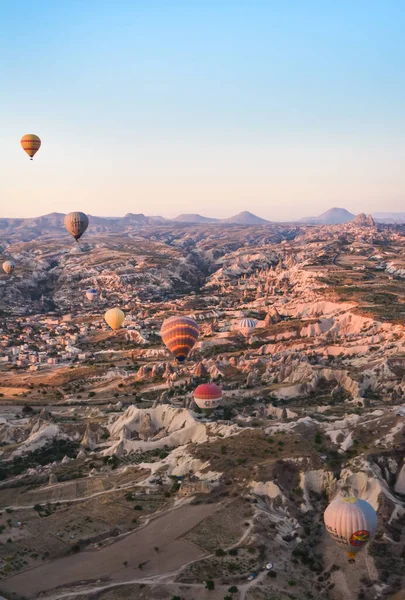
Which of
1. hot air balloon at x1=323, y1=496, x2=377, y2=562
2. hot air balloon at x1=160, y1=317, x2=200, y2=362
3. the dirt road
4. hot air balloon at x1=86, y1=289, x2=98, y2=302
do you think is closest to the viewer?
hot air balloon at x1=323, y1=496, x2=377, y2=562

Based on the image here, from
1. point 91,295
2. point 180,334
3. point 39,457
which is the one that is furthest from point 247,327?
point 91,295

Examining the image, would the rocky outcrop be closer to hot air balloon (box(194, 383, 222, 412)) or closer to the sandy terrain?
hot air balloon (box(194, 383, 222, 412))

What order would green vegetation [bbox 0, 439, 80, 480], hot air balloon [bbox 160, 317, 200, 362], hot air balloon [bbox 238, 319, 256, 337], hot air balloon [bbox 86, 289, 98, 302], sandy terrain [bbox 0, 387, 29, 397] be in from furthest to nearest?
hot air balloon [bbox 86, 289, 98, 302], hot air balloon [bbox 238, 319, 256, 337], sandy terrain [bbox 0, 387, 29, 397], hot air balloon [bbox 160, 317, 200, 362], green vegetation [bbox 0, 439, 80, 480]

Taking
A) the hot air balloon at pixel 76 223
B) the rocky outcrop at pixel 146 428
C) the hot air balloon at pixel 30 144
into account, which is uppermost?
the hot air balloon at pixel 30 144

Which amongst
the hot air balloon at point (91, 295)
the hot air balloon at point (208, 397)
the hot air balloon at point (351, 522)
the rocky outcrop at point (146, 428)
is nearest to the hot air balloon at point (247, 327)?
the hot air balloon at point (208, 397)

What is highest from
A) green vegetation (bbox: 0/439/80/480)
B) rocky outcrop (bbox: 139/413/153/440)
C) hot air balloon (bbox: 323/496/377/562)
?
hot air balloon (bbox: 323/496/377/562)

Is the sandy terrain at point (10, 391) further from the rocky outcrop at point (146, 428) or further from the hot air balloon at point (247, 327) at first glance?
the hot air balloon at point (247, 327)

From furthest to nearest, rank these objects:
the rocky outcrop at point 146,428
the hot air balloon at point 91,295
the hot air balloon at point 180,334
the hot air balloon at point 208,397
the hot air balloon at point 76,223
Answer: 1. the hot air balloon at point 91,295
2. the hot air balloon at point 76,223
3. the hot air balloon at point 180,334
4. the hot air balloon at point 208,397
5. the rocky outcrop at point 146,428

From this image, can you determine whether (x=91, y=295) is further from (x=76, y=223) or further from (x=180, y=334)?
(x=180, y=334)

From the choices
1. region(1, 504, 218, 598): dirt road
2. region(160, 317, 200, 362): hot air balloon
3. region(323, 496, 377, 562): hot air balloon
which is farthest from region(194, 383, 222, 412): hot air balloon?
region(323, 496, 377, 562): hot air balloon
